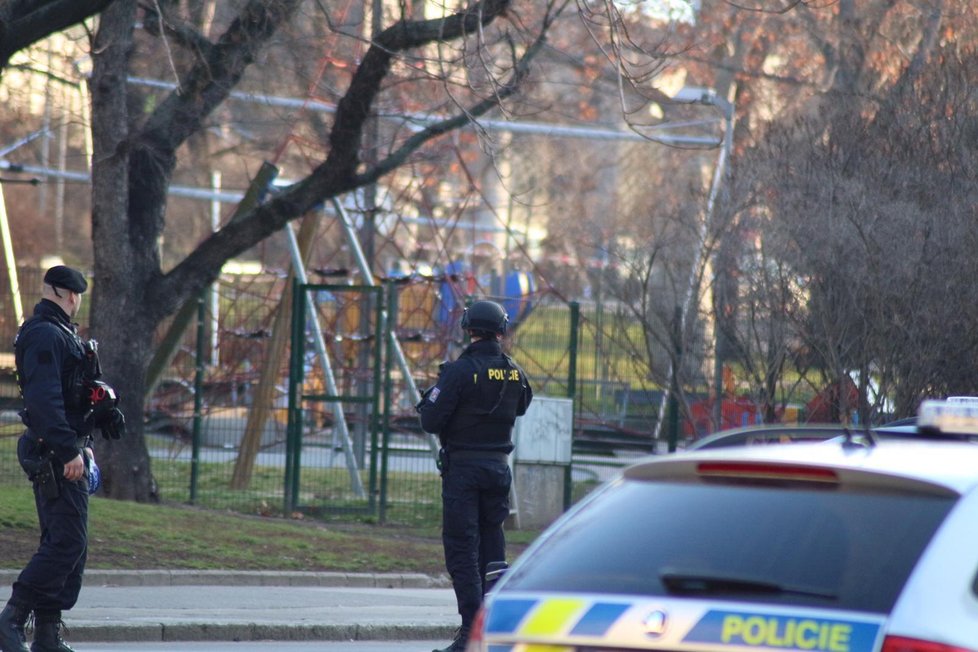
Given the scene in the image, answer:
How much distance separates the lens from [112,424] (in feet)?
25.0

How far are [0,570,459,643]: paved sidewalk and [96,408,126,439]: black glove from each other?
1.79 m

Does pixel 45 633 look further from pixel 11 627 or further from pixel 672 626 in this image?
pixel 672 626

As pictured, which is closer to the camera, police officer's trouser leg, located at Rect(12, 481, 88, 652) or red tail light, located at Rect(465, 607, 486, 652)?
red tail light, located at Rect(465, 607, 486, 652)

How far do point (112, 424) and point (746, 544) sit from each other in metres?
4.53

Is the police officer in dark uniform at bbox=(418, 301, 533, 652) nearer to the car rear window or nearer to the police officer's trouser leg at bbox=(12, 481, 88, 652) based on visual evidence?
the police officer's trouser leg at bbox=(12, 481, 88, 652)

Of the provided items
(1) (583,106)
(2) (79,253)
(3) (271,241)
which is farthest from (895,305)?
(2) (79,253)

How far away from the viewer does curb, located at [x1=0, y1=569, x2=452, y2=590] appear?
1080 centimetres

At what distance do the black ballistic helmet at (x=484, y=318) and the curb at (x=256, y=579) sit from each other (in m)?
3.93

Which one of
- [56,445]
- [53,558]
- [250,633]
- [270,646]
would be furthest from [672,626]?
[250,633]

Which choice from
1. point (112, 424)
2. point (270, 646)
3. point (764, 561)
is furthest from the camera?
point (270, 646)

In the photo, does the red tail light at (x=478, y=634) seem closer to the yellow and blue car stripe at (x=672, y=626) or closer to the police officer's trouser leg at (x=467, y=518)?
the yellow and blue car stripe at (x=672, y=626)

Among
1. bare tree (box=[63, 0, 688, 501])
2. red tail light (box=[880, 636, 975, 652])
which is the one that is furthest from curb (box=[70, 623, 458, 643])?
red tail light (box=[880, 636, 975, 652])

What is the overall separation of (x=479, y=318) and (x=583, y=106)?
28758 mm

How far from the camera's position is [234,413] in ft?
57.0
